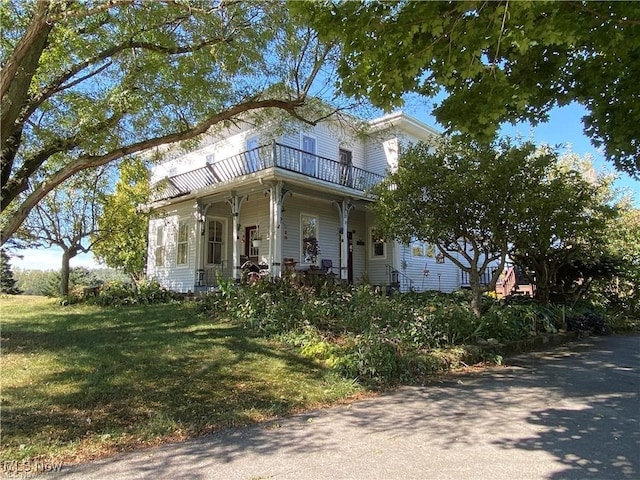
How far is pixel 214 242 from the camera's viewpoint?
1766cm

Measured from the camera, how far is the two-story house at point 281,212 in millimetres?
14750

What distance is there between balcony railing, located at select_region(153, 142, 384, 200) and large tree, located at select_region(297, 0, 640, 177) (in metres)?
9.21

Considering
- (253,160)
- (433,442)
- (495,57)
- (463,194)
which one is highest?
(253,160)

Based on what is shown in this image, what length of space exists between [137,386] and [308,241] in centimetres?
1127

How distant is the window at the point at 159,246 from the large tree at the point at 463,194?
462 inches

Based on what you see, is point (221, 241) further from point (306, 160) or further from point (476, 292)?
point (476, 292)

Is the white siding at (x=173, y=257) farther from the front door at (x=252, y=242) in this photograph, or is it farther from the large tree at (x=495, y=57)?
the large tree at (x=495, y=57)

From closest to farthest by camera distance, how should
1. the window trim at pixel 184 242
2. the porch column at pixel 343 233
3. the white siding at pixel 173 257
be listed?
1. the porch column at pixel 343 233
2. the white siding at pixel 173 257
3. the window trim at pixel 184 242

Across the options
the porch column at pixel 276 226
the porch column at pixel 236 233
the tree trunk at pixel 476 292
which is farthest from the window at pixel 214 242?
the tree trunk at pixel 476 292

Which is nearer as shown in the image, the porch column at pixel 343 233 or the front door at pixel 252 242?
the porch column at pixel 343 233

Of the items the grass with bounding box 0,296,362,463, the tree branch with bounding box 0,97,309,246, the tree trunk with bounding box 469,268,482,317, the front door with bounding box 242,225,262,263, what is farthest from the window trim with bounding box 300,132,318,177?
the grass with bounding box 0,296,362,463

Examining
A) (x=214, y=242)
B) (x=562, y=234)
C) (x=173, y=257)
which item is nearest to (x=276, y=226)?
(x=214, y=242)

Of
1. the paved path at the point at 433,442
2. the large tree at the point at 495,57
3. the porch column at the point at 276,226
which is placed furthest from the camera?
the porch column at the point at 276,226

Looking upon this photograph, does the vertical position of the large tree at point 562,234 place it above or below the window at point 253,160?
below
